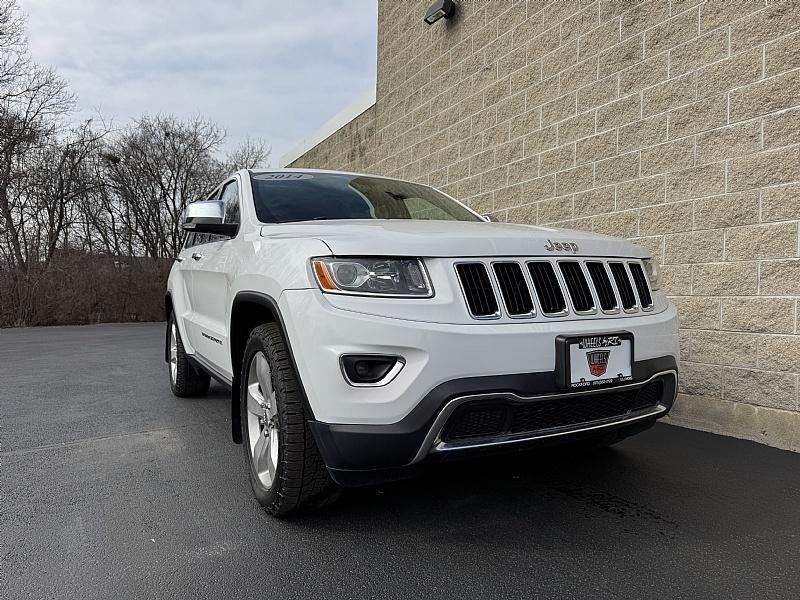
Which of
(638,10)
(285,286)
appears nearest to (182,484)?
(285,286)

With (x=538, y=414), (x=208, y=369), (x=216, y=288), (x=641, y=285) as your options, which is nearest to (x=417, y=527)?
(x=538, y=414)

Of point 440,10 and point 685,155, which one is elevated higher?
point 440,10

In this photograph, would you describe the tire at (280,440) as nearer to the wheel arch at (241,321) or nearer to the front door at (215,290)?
the wheel arch at (241,321)

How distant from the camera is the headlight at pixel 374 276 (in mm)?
2283

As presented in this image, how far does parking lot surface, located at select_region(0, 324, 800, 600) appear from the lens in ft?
7.06

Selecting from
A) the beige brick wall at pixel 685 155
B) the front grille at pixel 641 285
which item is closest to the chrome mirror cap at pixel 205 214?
the front grille at pixel 641 285

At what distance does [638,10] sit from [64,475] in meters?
5.21

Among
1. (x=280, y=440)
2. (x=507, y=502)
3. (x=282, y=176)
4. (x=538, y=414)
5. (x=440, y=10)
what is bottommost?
(x=507, y=502)

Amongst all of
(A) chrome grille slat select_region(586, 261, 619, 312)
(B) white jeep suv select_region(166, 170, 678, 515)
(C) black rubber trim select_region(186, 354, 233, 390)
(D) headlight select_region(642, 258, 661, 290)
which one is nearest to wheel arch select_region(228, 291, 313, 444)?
(B) white jeep suv select_region(166, 170, 678, 515)

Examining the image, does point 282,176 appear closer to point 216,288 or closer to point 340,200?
point 340,200

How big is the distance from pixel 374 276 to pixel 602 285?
1098 mm

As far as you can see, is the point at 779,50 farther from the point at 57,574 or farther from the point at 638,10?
the point at 57,574

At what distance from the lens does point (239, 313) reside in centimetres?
312

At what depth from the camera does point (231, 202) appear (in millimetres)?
4023
